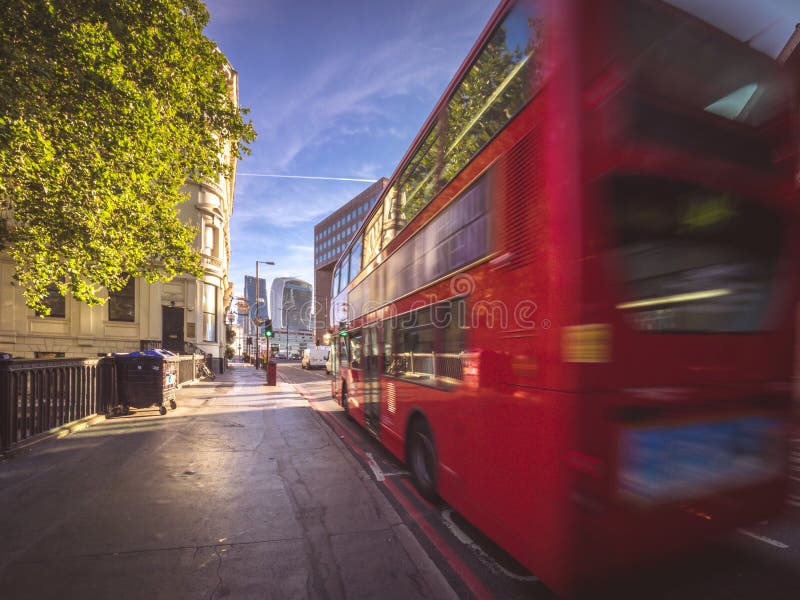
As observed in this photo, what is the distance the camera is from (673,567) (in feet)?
9.61

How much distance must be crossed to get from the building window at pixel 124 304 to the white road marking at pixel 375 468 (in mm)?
21317

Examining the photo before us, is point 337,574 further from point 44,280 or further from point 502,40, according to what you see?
point 44,280

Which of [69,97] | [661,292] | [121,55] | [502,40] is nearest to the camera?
[661,292]

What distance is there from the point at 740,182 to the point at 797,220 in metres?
0.77

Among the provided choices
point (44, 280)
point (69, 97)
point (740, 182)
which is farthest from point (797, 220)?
point (44, 280)

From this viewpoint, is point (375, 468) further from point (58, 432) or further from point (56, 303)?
point (56, 303)

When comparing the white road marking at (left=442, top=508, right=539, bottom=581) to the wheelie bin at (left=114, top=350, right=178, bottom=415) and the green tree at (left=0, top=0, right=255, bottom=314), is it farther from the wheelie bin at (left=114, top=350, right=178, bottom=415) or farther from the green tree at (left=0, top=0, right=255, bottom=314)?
the green tree at (left=0, top=0, right=255, bottom=314)

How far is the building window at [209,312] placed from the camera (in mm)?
26812

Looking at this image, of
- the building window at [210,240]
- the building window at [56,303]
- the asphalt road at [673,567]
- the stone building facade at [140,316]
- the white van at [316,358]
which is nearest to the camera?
the asphalt road at [673,567]

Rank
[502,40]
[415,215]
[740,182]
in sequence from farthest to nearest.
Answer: [415,215] → [502,40] → [740,182]

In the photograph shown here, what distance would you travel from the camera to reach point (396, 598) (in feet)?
8.47

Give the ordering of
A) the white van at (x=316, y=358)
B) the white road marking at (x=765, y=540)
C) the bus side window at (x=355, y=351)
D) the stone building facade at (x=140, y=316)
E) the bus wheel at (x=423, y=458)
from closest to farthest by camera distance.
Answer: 1. the white road marking at (x=765, y=540)
2. the bus wheel at (x=423, y=458)
3. the bus side window at (x=355, y=351)
4. the stone building facade at (x=140, y=316)
5. the white van at (x=316, y=358)

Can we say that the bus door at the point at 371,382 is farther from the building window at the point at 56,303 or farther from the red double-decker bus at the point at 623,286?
the building window at the point at 56,303

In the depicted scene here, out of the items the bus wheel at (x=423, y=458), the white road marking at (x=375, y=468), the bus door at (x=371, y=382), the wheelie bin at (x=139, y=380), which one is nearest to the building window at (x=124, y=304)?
the wheelie bin at (x=139, y=380)
